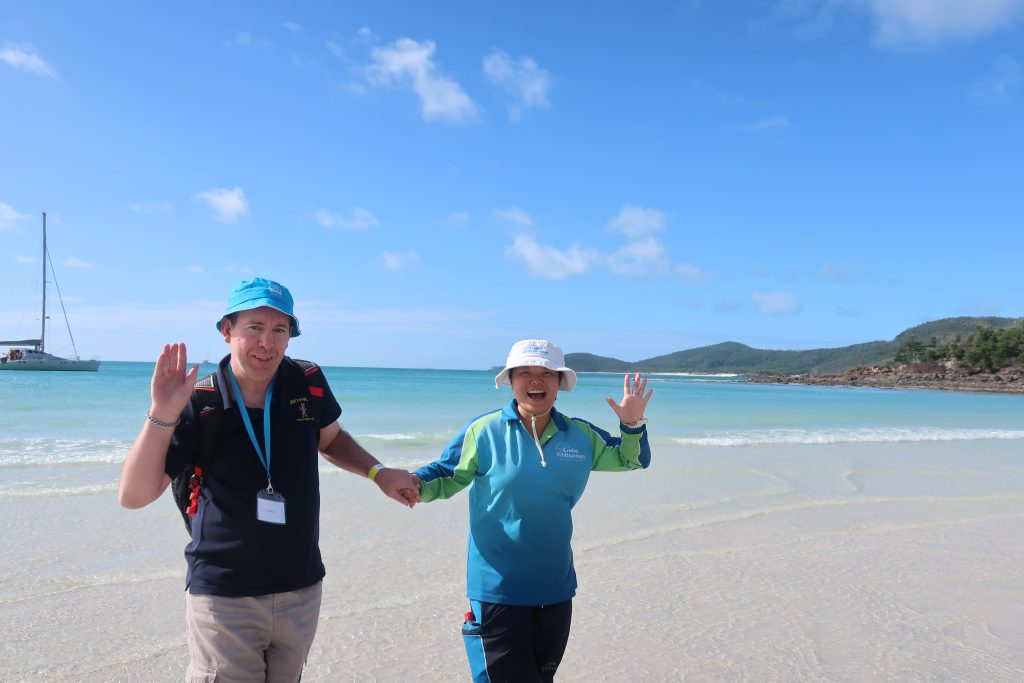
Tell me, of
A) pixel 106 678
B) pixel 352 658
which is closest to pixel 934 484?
pixel 352 658

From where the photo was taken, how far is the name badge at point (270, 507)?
2.37 meters

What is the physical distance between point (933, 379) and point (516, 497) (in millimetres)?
113640

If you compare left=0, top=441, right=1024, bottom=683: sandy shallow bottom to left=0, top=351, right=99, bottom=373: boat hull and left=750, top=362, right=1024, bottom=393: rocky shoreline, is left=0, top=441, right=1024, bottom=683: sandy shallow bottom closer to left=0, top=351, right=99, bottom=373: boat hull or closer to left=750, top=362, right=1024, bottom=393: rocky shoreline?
left=0, top=351, right=99, bottom=373: boat hull

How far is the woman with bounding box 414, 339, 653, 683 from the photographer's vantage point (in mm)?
2797

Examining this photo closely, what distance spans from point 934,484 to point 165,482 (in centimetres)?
1120

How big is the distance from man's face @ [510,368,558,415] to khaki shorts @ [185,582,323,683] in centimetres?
115

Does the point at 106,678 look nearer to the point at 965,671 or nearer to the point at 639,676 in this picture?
the point at 639,676

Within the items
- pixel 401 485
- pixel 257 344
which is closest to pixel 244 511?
pixel 257 344

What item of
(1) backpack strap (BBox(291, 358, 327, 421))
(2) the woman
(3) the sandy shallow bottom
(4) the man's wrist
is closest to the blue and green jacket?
(2) the woman

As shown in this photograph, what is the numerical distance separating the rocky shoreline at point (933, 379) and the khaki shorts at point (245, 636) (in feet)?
319

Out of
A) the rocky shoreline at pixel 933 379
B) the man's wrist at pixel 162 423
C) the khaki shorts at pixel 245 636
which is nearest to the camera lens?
the man's wrist at pixel 162 423

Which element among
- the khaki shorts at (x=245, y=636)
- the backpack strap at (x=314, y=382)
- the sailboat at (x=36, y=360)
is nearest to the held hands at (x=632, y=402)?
the backpack strap at (x=314, y=382)

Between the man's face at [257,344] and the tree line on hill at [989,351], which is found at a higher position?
the tree line on hill at [989,351]

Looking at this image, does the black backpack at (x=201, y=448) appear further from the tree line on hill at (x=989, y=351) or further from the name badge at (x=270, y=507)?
the tree line on hill at (x=989, y=351)
